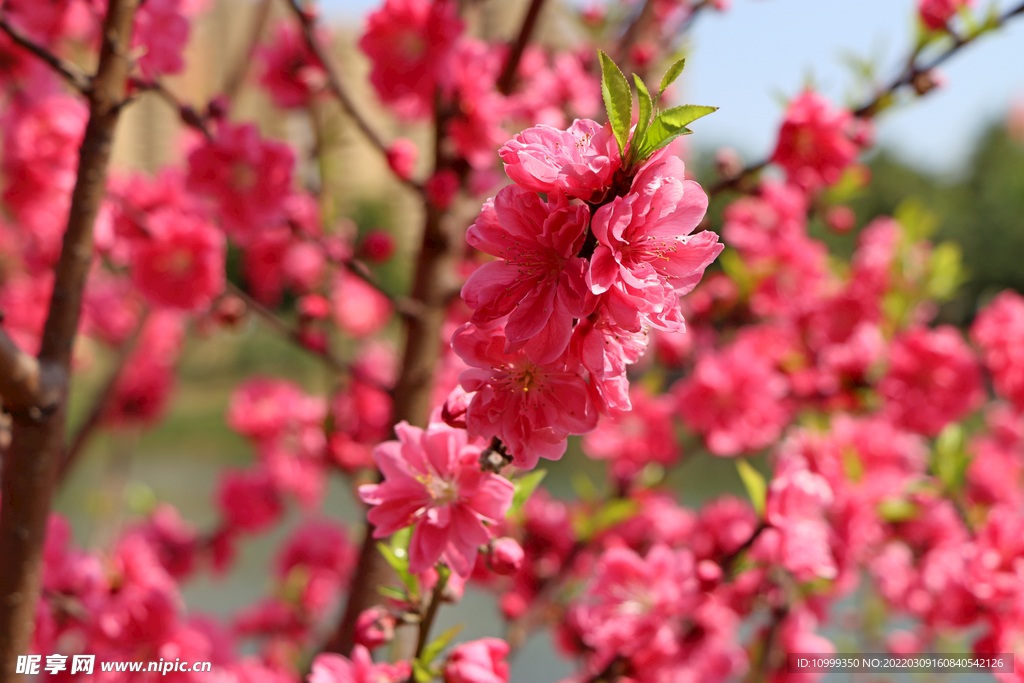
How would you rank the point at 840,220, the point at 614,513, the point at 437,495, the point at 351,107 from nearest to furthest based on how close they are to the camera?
the point at 437,495 → the point at 614,513 → the point at 351,107 → the point at 840,220

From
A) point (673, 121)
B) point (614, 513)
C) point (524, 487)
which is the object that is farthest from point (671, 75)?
point (614, 513)

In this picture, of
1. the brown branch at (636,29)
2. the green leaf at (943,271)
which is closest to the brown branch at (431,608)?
the brown branch at (636,29)

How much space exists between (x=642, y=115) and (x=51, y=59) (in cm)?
54

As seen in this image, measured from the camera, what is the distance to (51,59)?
0.61 metres

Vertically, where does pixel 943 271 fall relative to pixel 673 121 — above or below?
below

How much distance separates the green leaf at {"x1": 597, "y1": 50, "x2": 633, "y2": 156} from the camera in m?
0.36

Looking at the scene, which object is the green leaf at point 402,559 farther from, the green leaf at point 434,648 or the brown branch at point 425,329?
the brown branch at point 425,329

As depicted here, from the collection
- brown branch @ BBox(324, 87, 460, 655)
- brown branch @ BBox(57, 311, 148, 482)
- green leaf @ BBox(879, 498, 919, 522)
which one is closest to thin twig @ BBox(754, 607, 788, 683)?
green leaf @ BBox(879, 498, 919, 522)

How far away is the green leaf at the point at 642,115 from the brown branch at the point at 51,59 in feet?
1.64

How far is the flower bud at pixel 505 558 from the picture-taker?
48 cm

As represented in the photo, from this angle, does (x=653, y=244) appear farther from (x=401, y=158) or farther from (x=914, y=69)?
(x=914, y=69)

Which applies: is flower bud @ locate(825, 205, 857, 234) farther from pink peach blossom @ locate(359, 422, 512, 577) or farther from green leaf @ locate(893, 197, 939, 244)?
pink peach blossom @ locate(359, 422, 512, 577)

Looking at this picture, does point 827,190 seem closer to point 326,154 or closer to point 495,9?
point 326,154

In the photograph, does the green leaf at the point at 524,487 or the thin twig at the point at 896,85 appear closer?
the green leaf at the point at 524,487
